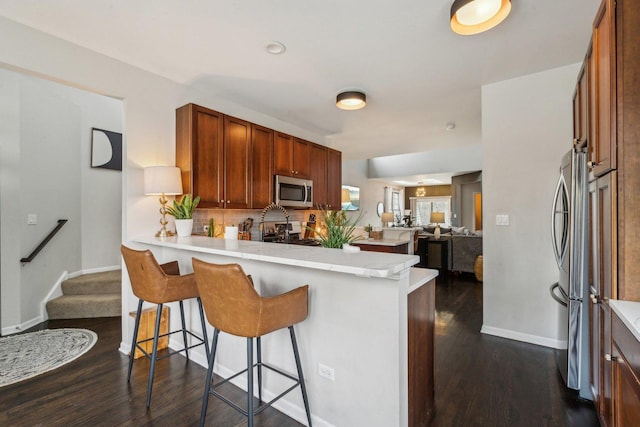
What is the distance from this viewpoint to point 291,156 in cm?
424

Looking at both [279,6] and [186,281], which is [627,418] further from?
[279,6]

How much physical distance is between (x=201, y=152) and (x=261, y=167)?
851 mm

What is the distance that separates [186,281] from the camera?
7.06 feet

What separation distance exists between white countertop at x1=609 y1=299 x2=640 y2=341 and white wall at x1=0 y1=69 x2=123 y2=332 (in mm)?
4861

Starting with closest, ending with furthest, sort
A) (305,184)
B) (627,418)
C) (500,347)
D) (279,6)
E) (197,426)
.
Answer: (627,418) → (197,426) → (279,6) → (500,347) → (305,184)

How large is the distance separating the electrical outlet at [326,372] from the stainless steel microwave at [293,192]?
2.47 meters

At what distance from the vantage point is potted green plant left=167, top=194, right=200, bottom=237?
2.87 m

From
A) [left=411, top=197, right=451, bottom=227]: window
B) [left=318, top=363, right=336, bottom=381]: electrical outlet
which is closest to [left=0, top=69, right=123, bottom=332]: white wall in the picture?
[left=318, top=363, right=336, bottom=381]: electrical outlet

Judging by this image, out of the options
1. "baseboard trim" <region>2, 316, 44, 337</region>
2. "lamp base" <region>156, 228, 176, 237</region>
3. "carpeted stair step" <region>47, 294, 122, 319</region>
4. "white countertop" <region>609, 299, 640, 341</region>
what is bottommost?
"baseboard trim" <region>2, 316, 44, 337</region>

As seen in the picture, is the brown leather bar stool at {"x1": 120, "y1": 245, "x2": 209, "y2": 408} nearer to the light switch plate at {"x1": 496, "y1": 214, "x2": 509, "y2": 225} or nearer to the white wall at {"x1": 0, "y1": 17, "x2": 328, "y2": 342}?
the white wall at {"x1": 0, "y1": 17, "x2": 328, "y2": 342}

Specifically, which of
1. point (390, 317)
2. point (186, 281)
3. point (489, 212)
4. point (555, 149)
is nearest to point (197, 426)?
point (186, 281)

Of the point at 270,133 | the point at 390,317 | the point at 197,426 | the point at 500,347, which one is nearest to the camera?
the point at 390,317

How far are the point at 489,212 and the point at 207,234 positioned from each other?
2983mm

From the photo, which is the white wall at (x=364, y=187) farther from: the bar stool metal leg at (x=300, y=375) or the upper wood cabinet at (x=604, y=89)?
the bar stool metal leg at (x=300, y=375)
